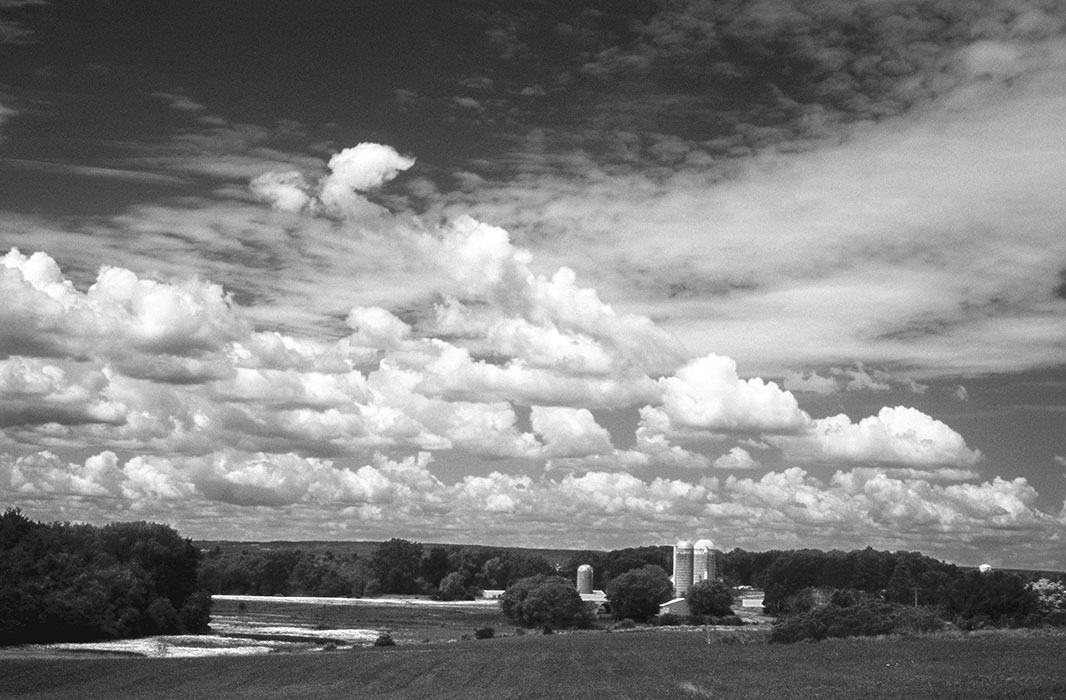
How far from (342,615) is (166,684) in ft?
279

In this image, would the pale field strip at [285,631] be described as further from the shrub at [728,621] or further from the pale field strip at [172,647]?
the shrub at [728,621]

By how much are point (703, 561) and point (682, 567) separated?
3.34 m

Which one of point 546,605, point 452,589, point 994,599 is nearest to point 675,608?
point 546,605

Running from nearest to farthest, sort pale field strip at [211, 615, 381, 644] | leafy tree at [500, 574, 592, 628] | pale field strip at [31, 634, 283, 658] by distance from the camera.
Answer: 1. pale field strip at [31, 634, 283, 658]
2. pale field strip at [211, 615, 381, 644]
3. leafy tree at [500, 574, 592, 628]

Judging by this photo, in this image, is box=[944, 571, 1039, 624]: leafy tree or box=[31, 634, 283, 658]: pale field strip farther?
box=[944, 571, 1039, 624]: leafy tree

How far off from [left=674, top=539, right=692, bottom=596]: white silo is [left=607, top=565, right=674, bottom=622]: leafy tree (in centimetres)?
2915

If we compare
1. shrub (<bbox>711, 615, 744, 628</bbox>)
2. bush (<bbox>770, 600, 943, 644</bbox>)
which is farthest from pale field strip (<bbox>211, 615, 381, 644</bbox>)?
shrub (<bbox>711, 615, 744, 628</bbox>)

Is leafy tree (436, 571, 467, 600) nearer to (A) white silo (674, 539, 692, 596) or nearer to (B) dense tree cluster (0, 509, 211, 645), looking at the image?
(A) white silo (674, 539, 692, 596)

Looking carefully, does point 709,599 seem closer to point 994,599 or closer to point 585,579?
point 585,579

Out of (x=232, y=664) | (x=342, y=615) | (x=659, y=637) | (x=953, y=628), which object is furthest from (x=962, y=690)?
(x=342, y=615)

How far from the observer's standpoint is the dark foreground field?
4056 centimetres

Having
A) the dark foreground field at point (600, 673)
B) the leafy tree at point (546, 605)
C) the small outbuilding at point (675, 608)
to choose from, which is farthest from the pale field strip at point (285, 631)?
the small outbuilding at point (675, 608)

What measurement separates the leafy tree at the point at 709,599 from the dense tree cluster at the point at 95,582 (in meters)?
57.7

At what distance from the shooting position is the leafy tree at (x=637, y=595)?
128 metres
